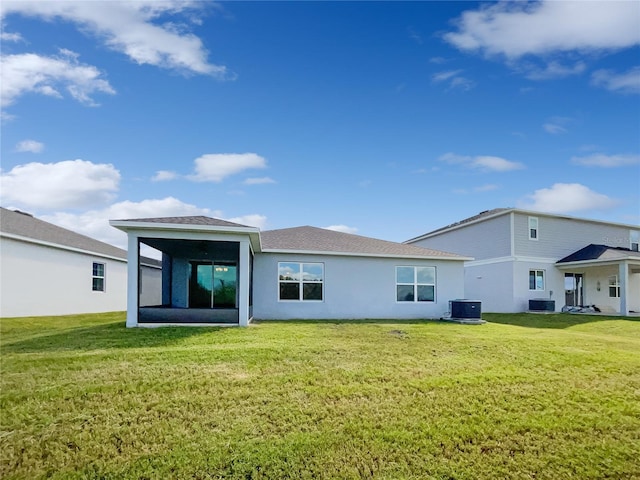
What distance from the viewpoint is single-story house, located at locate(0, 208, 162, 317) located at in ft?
53.1

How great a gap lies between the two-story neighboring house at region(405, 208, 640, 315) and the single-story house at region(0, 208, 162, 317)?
18.3 meters

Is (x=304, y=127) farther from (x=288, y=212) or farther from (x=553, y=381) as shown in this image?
(x=553, y=381)

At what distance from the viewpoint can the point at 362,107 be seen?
15.7m

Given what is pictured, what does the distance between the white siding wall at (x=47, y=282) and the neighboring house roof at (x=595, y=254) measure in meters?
25.0

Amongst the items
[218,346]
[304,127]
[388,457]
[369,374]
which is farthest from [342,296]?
[388,457]

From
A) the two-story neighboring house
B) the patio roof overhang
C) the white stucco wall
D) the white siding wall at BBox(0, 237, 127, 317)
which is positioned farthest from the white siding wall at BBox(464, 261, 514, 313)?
the white siding wall at BBox(0, 237, 127, 317)

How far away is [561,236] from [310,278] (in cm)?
1617

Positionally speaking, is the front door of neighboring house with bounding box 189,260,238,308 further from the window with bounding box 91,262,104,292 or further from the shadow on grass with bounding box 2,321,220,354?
the window with bounding box 91,262,104,292

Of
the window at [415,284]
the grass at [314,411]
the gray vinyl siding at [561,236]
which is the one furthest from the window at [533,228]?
the grass at [314,411]

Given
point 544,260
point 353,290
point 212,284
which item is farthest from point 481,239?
point 212,284

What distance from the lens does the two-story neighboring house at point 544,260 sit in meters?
22.5

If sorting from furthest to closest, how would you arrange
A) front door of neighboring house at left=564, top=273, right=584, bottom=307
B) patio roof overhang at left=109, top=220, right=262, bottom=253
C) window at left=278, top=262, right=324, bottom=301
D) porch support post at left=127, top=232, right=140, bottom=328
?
1. front door of neighboring house at left=564, top=273, right=584, bottom=307
2. window at left=278, top=262, right=324, bottom=301
3. porch support post at left=127, top=232, right=140, bottom=328
4. patio roof overhang at left=109, top=220, right=262, bottom=253

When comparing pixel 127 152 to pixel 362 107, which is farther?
pixel 362 107

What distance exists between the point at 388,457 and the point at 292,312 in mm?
11447
